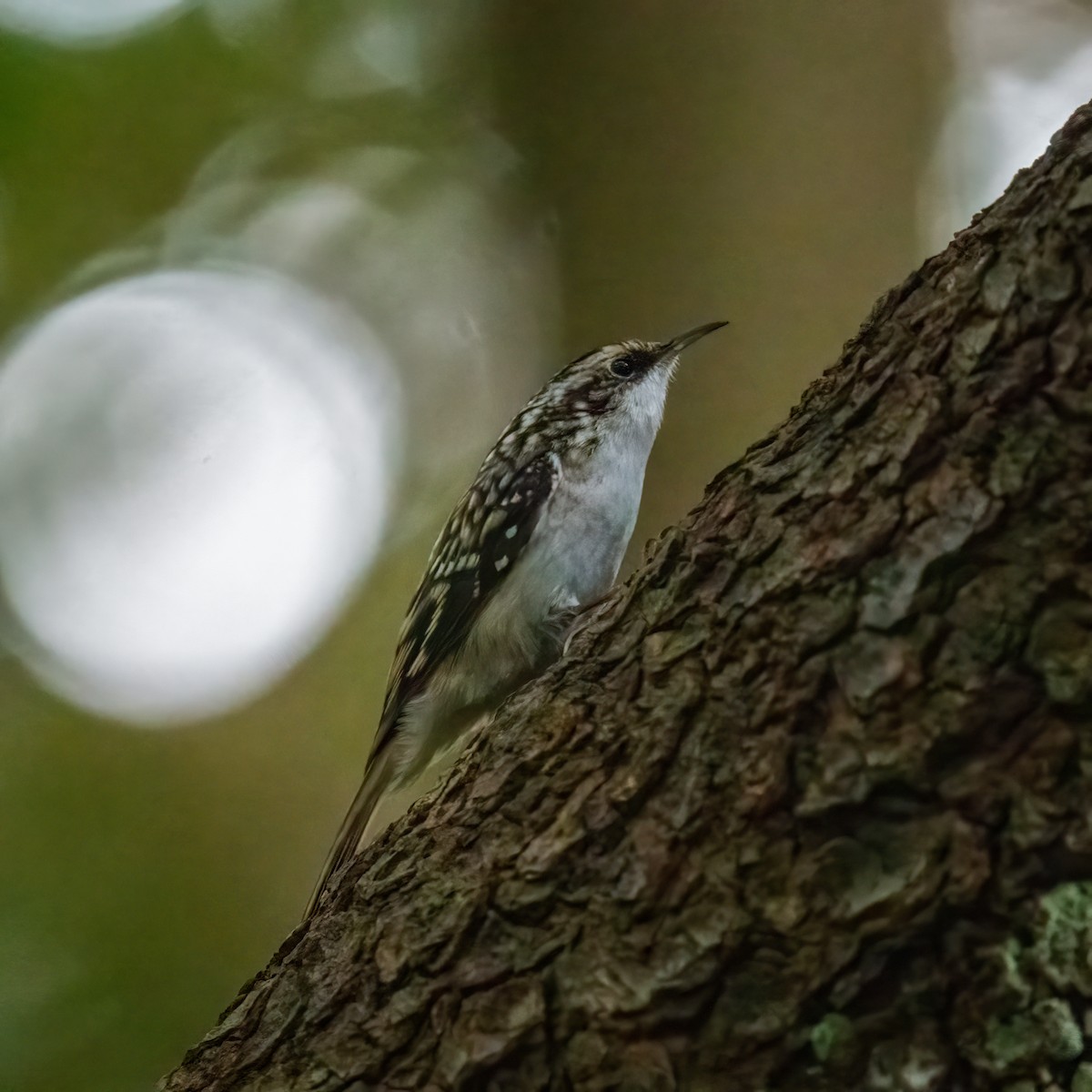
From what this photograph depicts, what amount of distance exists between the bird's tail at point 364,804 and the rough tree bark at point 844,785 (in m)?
0.96

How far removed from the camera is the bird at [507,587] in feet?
8.99

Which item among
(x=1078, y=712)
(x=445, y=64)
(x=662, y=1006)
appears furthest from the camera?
(x=445, y=64)

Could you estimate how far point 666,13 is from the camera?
154 inches

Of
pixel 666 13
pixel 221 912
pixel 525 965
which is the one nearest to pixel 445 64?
pixel 666 13

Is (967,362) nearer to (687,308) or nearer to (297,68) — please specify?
(687,308)

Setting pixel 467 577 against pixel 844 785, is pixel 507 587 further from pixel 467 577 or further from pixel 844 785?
pixel 844 785

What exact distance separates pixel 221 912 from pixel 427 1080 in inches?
98.6

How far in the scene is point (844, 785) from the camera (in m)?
1.40

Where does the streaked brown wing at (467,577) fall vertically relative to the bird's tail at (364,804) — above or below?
above

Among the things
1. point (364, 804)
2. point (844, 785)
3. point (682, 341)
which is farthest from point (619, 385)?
point (844, 785)

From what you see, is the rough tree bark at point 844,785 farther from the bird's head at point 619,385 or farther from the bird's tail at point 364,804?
the bird's head at point 619,385

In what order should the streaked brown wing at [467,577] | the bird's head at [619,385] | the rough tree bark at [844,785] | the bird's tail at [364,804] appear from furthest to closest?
the bird's head at [619,385], the streaked brown wing at [467,577], the bird's tail at [364,804], the rough tree bark at [844,785]

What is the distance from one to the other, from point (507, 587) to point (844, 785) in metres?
1.48

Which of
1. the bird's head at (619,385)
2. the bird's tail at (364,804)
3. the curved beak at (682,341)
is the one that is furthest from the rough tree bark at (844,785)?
the curved beak at (682,341)
